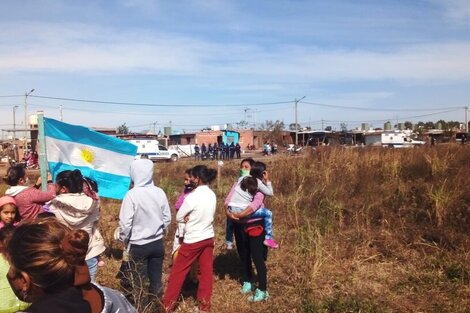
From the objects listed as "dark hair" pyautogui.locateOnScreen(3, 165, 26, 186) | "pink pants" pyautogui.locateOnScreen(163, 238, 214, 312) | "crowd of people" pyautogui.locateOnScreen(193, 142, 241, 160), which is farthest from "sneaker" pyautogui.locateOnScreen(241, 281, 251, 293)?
"crowd of people" pyautogui.locateOnScreen(193, 142, 241, 160)

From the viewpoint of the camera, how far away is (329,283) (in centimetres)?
582

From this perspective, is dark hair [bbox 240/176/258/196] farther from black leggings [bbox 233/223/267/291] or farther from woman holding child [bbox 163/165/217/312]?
woman holding child [bbox 163/165/217/312]

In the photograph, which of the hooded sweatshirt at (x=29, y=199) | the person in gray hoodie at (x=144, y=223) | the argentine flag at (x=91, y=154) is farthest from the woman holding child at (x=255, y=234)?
Answer: the argentine flag at (x=91, y=154)

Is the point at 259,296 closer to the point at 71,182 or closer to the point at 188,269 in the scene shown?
the point at 188,269

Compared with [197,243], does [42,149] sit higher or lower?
higher

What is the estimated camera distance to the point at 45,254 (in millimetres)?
1733

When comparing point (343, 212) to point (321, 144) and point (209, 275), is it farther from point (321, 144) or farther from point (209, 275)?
point (321, 144)

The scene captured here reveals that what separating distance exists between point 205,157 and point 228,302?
36369mm

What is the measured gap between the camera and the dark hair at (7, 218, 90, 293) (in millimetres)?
1734

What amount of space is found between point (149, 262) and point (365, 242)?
404cm

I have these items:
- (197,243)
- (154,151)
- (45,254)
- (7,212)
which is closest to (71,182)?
(7,212)

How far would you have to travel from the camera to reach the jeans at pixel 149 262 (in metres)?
4.45

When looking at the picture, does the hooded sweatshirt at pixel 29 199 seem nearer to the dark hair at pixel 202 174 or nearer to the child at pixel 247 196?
the dark hair at pixel 202 174

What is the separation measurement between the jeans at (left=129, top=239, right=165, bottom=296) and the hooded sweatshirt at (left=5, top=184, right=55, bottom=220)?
1.23m
